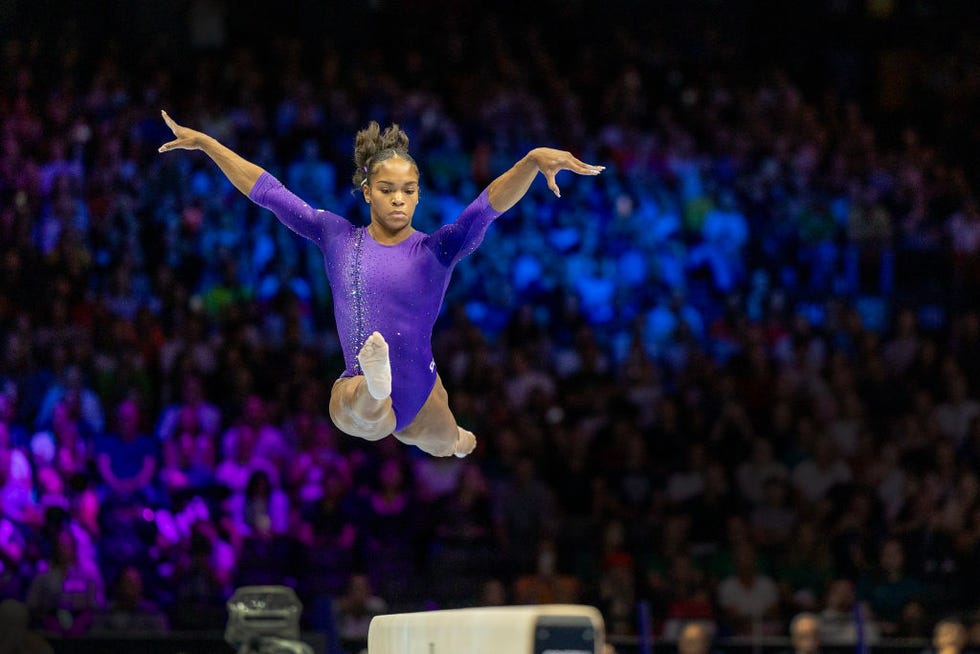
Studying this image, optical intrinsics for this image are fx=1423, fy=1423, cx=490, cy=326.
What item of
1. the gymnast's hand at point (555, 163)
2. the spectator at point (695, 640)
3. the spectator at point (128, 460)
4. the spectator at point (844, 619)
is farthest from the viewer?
the spectator at point (128, 460)

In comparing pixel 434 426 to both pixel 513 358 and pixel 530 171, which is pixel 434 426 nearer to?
pixel 530 171

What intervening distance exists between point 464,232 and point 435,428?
872 mm

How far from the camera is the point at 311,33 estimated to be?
13953 millimetres

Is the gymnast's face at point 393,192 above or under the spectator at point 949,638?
above

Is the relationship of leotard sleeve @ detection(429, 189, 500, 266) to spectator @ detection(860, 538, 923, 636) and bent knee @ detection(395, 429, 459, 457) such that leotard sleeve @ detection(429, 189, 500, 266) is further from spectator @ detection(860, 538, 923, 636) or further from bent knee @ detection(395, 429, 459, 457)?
spectator @ detection(860, 538, 923, 636)

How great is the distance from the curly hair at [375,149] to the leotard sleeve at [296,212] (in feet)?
0.61

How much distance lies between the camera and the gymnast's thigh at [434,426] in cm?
566

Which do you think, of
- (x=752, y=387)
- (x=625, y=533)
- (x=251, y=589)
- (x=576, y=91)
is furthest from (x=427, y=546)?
(x=576, y=91)

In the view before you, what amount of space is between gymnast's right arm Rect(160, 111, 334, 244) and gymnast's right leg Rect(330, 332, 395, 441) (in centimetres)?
63

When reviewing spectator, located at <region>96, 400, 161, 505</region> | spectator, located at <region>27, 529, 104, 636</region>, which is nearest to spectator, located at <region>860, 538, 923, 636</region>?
spectator, located at <region>96, 400, 161, 505</region>

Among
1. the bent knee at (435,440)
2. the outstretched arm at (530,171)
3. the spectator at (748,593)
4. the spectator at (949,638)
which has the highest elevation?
the outstretched arm at (530,171)

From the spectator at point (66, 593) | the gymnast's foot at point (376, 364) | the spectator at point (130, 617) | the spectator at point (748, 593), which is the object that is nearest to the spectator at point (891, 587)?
the spectator at point (748, 593)

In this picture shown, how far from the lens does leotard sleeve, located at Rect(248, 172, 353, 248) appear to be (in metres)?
5.52

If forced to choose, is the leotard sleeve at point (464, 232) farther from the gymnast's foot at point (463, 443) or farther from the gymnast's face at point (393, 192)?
the gymnast's foot at point (463, 443)
